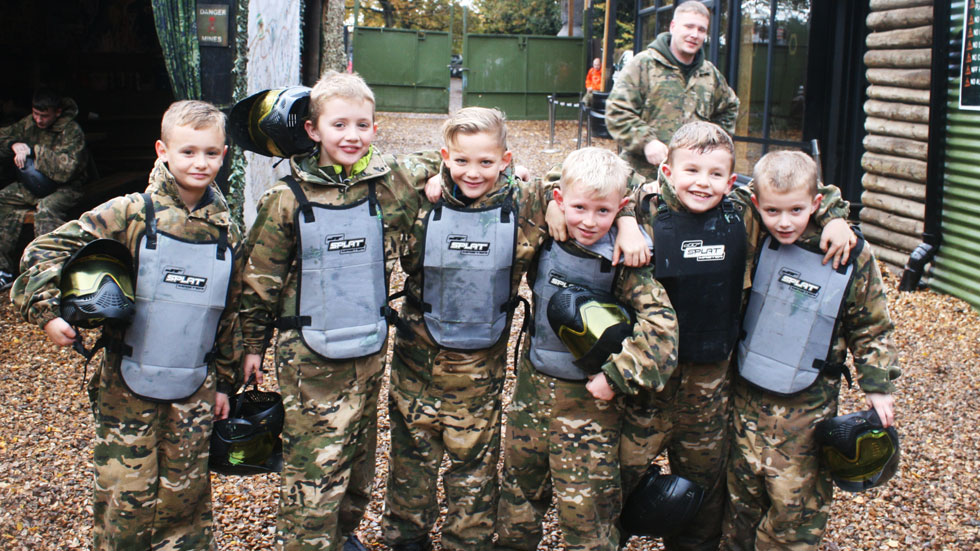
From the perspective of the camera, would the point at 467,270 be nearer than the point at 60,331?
No

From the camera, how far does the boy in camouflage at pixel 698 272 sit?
3111mm

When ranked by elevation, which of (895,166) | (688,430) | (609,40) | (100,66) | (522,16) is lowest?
(688,430)

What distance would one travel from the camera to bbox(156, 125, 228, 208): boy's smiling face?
10.00ft

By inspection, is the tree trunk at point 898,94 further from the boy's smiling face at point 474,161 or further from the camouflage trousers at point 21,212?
the camouflage trousers at point 21,212

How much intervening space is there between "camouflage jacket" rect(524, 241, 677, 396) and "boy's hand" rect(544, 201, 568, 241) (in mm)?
347

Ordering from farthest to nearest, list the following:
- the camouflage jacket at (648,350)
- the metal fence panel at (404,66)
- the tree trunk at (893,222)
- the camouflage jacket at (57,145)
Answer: the metal fence panel at (404,66) < the camouflage jacket at (57,145) < the tree trunk at (893,222) < the camouflage jacket at (648,350)

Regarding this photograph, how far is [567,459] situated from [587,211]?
2.93 ft

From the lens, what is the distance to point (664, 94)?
560 centimetres

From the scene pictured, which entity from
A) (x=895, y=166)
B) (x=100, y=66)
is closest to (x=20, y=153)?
(x=100, y=66)

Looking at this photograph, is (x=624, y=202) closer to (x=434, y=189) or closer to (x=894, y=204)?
(x=434, y=189)

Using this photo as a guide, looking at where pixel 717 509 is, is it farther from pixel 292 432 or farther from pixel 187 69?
pixel 187 69

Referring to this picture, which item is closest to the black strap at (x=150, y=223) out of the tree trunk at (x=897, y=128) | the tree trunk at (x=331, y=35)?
the tree trunk at (x=897, y=128)

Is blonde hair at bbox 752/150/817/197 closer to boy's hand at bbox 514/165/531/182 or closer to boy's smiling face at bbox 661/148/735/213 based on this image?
boy's smiling face at bbox 661/148/735/213

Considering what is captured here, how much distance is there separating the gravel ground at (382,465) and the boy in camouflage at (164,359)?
672 millimetres
